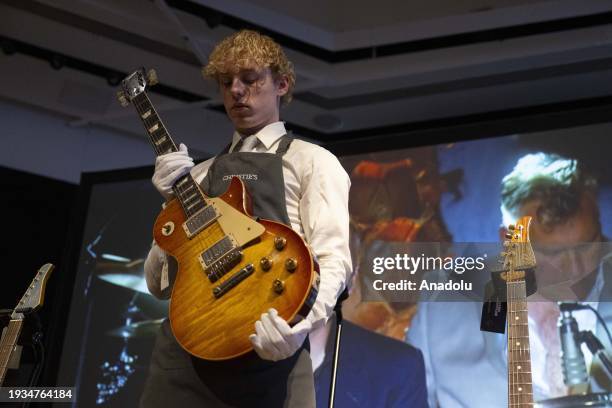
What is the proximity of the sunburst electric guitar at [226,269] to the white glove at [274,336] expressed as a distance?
0.04m

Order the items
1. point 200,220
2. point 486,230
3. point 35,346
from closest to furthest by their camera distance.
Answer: point 200,220 < point 35,346 < point 486,230

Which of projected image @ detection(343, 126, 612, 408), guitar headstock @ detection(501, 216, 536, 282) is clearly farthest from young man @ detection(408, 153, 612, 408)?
guitar headstock @ detection(501, 216, 536, 282)

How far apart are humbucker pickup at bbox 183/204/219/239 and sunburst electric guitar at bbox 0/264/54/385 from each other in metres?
1.23

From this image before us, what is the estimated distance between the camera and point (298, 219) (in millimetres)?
2078

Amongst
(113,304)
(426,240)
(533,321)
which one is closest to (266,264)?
(533,321)

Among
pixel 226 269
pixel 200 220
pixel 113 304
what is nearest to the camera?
pixel 226 269

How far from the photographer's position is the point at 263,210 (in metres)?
2.02

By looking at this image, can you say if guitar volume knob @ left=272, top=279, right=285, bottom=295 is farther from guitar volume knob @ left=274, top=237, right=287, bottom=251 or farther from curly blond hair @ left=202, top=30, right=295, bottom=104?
curly blond hair @ left=202, top=30, right=295, bottom=104

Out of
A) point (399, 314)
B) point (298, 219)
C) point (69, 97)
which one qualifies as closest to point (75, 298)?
point (69, 97)

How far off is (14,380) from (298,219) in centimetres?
141

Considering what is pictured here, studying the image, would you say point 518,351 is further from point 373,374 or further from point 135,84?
point 373,374

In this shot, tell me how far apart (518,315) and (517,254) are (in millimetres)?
A: 213

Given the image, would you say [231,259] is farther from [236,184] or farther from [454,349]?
[454,349]

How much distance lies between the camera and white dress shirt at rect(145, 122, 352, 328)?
182 centimetres
